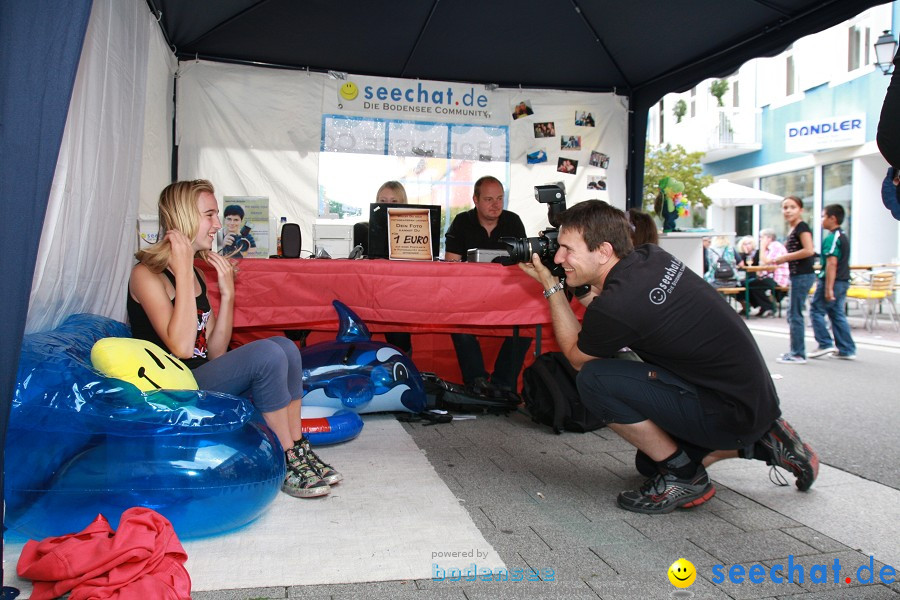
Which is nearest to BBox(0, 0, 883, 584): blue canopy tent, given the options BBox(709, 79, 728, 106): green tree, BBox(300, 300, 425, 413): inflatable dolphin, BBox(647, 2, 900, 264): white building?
BBox(300, 300, 425, 413): inflatable dolphin

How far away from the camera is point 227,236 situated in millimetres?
4254

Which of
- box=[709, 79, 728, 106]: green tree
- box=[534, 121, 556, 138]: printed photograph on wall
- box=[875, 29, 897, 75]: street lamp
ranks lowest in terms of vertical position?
box=[534, 121, 556, 138]: printed photograph on wall

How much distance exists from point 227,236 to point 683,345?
9.60 feet

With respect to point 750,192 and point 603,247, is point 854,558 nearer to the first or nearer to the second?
point 603,247

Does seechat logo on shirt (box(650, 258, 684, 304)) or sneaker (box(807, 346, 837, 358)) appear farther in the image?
sneaker (box(807, 346, 837, 358))

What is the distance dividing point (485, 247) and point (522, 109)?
4.54 feet

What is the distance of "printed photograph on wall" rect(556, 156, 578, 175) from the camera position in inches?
211

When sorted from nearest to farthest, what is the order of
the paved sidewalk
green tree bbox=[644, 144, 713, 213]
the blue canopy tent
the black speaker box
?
the paved sidewalk, the black speaker box, the blue canopy tent, green tree bbox=[644, 144, 713, 213]

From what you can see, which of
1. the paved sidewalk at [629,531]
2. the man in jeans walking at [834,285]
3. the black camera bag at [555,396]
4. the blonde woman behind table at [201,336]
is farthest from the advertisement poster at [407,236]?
the man in jeans walking at [834,285]

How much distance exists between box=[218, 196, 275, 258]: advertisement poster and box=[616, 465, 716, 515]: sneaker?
103 inches

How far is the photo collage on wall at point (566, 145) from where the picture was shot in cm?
531

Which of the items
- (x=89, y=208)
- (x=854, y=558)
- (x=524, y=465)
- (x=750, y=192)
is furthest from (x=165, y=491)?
(x=750, y=192)

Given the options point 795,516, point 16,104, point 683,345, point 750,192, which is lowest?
point 795,516

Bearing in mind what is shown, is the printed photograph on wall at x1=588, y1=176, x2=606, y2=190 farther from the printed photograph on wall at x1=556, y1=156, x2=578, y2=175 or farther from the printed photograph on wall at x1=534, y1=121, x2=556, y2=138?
the printed photograph on wall at x1=534, y1=121, x2=556, y2=138
